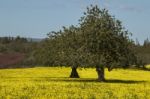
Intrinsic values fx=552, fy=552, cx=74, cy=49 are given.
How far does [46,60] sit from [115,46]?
66.6ft

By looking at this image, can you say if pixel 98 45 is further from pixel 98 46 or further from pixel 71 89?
pixel 71 89

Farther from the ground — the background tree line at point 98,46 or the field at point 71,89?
the background tree line at point 98,46

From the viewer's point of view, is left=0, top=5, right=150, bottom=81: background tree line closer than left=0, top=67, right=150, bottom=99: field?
No

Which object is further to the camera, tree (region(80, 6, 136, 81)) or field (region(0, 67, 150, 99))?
tree (region(80, 6, 136, 81))

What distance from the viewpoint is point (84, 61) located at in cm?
5481

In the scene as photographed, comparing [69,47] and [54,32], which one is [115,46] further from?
[54,32]

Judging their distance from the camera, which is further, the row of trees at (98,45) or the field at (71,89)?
the row of trees at (98,45)

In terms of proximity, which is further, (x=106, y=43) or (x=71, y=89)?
(x=106, y=43)

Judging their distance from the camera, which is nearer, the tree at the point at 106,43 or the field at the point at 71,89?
the field at the point at 71,89

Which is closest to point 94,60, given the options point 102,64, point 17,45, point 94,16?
point 102,64

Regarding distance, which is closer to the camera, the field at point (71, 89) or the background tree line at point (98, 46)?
the field at point (71, 89)

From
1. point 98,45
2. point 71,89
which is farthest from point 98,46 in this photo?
point 71,89

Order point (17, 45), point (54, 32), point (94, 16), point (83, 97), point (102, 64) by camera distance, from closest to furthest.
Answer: point (83, 97) → point (102, 64) → point (94, 16) → point (54, 32) → point (17, 45)

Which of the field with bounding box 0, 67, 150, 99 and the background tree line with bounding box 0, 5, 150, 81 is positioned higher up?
the background tree line with bounding box 0, 5, 150, 81
